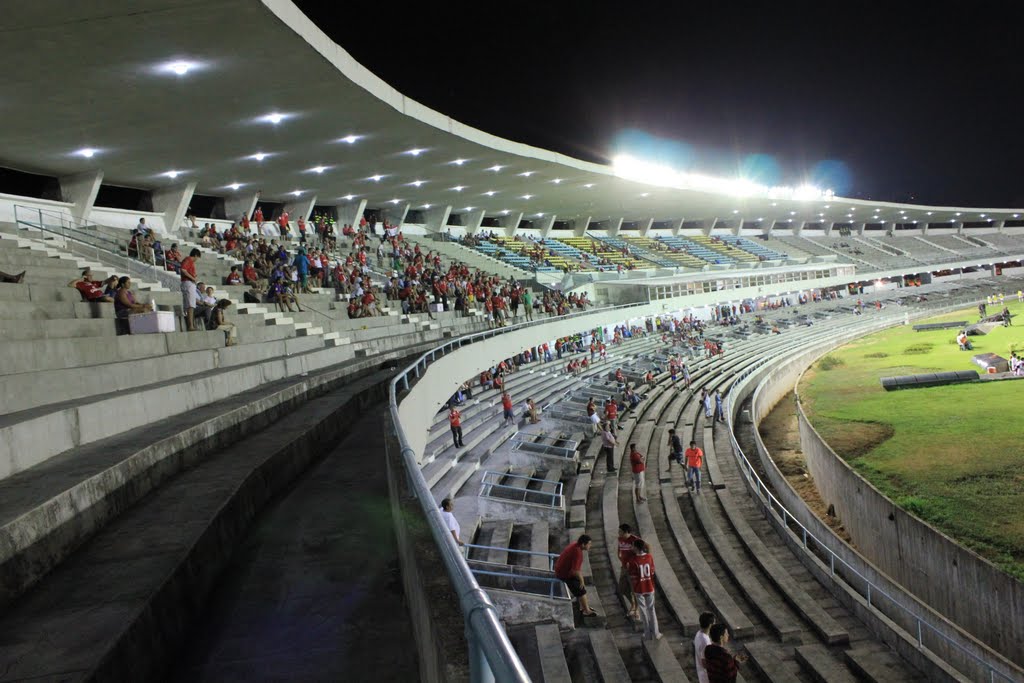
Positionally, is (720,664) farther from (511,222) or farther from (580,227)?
(580,227)

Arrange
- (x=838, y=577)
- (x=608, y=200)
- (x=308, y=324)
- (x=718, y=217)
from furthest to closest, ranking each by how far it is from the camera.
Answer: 1. (x=718, y=217)
2. (x=608, y=200)
3. (x=308, y=324)
4. (x=838, y=577)

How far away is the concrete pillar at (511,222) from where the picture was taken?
4719 cm

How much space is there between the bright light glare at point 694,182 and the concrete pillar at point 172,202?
20.9 metres

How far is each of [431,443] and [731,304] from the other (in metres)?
44.7

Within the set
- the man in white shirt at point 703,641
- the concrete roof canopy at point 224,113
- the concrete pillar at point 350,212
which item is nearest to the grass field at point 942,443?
the man in white shirt at point 703,641

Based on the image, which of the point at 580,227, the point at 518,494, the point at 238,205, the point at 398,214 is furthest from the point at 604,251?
the point at 518,494

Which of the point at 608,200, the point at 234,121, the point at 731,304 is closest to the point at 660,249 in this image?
the point at 731,304

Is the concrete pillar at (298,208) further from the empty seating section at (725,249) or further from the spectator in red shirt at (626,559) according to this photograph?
the empty seating section at (725,249)

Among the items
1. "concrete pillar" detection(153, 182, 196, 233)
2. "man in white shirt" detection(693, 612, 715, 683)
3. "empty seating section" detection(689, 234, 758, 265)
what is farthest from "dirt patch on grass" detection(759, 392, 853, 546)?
"empty seating section" detection(689, 234, 758, 265)

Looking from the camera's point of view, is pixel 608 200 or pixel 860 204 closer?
pixel 608 200

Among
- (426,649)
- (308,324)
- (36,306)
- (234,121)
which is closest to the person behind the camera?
(426,649)

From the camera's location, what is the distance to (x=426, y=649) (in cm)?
281

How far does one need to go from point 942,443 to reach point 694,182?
33540 mm

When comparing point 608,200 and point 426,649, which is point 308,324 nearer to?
point 426,649
